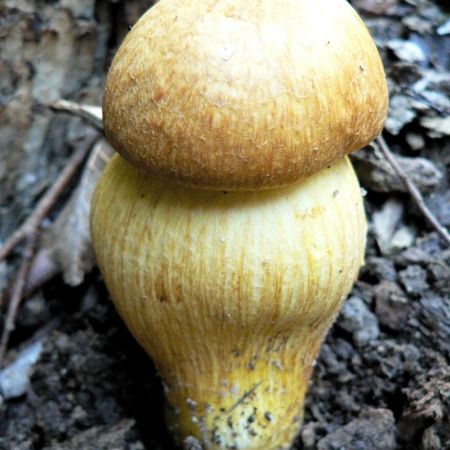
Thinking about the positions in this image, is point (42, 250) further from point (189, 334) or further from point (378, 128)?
point (378, 128)

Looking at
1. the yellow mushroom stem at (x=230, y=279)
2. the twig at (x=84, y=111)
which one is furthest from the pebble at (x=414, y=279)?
the twig at (x=84, y=111)

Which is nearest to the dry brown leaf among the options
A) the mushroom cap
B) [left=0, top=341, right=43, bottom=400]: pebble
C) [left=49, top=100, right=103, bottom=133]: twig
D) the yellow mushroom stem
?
[left=49, top=100, right=103, bottom=133]: twig

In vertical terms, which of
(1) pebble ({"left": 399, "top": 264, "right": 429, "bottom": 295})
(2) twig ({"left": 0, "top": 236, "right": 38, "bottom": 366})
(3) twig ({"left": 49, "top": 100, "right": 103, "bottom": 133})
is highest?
(3) twig ({"left": 49, "top": 100, "right": 103, "bottom": 133})

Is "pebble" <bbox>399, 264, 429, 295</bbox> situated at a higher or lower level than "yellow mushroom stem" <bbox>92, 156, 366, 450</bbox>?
lower

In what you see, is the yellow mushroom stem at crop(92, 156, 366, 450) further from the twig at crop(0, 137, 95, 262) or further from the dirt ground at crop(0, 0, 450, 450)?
the twig at crop(0, 137, 95, 262)

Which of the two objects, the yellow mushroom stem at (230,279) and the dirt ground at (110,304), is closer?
the yellow mushroom stem at (230,279)

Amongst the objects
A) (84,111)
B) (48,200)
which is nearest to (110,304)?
(48,200)

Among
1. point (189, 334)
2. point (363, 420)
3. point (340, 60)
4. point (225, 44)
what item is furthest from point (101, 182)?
point (363, 420)

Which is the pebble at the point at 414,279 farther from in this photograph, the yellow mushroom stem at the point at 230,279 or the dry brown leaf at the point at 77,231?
the dry brown leaf at the point at 77,231
